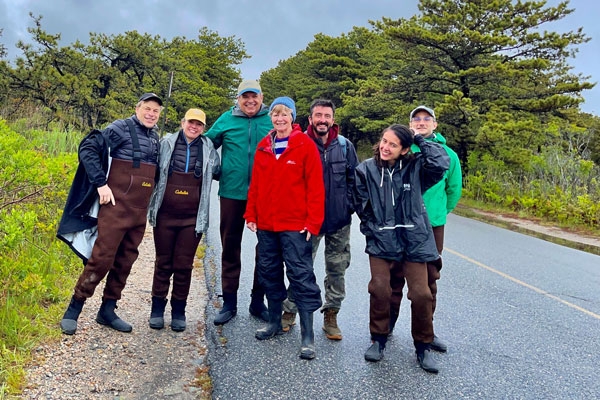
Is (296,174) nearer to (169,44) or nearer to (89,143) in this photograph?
(89,143)

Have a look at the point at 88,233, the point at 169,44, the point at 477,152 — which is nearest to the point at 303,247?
the point at 88,233

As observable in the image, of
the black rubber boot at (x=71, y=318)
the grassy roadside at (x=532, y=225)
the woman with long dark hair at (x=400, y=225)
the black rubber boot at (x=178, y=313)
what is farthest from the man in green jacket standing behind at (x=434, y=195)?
the grassy roadside at (x=532, y=225)

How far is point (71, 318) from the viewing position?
150 inches

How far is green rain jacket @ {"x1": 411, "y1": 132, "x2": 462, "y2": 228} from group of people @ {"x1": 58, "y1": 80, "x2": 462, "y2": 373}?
0.01 metres

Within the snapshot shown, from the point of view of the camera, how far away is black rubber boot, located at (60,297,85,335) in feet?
A: 12.3

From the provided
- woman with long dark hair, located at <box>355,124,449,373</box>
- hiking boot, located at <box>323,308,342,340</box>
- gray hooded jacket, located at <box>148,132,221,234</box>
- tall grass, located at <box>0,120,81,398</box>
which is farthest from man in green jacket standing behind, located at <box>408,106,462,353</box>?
tall grass, located at <box>0,120,81,398</box>

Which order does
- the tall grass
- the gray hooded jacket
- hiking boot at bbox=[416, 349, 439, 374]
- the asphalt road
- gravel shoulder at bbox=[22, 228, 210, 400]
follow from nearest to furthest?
gravel shoulder at bbox=[22, 228, 210, 400] → the tall grass → the asphalt road → hiking boot at bbox=[416, 349, 439, 374] → the gray hooded jacket

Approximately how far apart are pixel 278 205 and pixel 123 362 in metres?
1.67

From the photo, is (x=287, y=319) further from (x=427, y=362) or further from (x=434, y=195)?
(x=434, y=195)

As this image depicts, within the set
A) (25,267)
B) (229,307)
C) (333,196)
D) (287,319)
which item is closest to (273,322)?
(287,319)

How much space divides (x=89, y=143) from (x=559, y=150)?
16654 millimetres

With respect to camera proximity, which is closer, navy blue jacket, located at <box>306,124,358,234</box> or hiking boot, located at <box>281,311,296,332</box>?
navy blue jacket, located at <box>306,124,358,234</box>

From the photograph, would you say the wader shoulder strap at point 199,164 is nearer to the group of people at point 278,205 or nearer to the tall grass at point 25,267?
the group of people at point 278,205

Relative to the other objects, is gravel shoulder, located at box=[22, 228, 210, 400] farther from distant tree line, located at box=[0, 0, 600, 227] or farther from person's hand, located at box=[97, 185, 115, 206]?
distant tree line, located at box=[0, 0, 600, 227]
